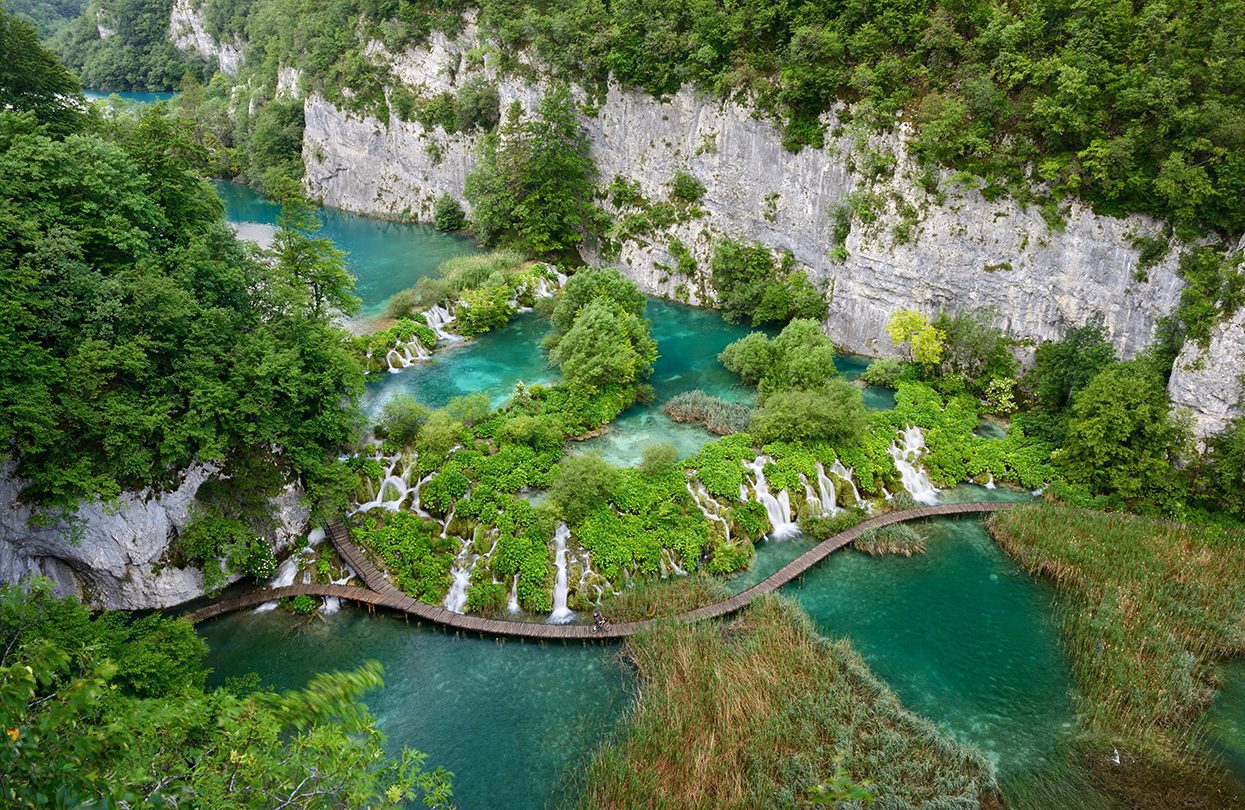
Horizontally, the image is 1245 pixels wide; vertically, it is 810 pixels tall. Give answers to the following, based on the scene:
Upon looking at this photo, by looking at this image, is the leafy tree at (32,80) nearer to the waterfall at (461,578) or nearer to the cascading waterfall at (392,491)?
the cascading waterfall at (392,491)

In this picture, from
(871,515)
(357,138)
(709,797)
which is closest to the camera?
(709,797)

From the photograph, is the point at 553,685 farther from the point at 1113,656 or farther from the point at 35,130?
the point at 35,130

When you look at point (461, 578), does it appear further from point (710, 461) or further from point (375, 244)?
point (375, 244)

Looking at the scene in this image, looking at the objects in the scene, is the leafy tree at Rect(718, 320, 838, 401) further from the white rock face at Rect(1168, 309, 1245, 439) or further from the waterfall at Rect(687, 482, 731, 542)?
the white rock face at Rect(1168, 309, 1245, 439)

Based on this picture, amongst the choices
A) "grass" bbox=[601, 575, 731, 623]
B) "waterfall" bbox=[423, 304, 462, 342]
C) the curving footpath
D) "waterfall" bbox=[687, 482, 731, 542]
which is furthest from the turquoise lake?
"waterfall" bbox=[423, 304, 462, 342]

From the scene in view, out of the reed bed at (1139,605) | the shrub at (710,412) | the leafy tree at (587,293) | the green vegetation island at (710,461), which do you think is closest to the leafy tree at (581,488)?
the green vegetation island at (710,461)

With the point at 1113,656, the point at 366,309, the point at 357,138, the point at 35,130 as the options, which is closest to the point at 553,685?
the point at 1113,656

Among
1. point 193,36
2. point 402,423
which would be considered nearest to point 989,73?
point 402,423
